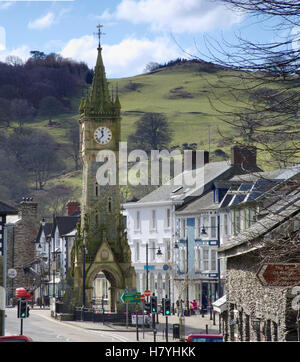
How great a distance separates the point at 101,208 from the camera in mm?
79250

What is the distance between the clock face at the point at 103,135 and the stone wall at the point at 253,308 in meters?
46.9

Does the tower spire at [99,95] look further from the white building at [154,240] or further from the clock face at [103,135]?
the white building at [154,240]

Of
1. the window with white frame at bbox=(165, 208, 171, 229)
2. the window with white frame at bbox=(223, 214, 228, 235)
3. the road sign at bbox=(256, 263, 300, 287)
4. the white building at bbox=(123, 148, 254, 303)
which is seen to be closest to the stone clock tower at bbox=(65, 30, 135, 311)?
the white building at bbox=(123, 148, 254, 303)

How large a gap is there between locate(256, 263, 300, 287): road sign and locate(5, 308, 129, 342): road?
2902 cm

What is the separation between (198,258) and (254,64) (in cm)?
6351

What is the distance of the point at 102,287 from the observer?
3930 inches

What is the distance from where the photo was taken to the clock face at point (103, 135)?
78.7 m

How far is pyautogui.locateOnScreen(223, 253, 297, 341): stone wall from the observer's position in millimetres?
22203

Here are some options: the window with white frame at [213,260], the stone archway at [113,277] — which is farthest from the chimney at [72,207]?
the window with white frame at [213,260]

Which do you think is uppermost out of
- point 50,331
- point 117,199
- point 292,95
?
point 117,199

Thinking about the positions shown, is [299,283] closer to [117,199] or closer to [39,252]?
[117,199]

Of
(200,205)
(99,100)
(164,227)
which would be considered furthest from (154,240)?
(99,100)

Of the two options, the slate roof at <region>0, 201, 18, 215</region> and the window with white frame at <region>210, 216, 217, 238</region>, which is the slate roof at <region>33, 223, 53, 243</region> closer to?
the window with white frame at <region>210, 216, 217, 238</region>
